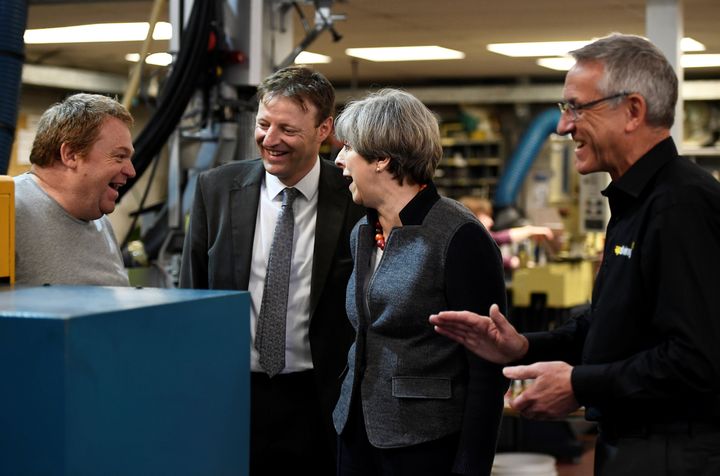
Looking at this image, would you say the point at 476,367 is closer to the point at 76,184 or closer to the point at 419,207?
the point at 419,207

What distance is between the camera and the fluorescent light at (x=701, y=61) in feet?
37.0

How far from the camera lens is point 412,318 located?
2184mm

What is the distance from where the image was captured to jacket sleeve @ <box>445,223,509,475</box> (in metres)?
2.15

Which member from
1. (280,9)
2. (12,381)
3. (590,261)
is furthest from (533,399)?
(590,261)

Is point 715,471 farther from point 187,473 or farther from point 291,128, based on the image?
point 291,128

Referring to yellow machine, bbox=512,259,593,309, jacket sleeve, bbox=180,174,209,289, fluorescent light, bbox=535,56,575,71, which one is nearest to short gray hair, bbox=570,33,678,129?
jacket sleeve, bbox=180,174,209,289

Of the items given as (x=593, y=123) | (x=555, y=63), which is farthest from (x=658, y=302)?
(x=555, y=63)

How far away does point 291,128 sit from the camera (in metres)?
2.60

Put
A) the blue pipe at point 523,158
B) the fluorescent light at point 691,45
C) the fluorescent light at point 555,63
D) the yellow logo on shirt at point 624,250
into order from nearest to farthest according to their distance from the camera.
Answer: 1. the yellow logo on shirt at point 624,250
2. the fluorescent light at point 691,45
3. the fluorescent light at point 555,63
4. the blue pipe at point 523,158

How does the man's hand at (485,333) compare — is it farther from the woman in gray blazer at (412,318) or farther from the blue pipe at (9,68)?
the blue pipe at (9,68)

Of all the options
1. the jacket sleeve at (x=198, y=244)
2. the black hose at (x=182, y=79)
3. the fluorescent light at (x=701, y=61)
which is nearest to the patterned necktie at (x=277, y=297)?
the jacket sleeve at (x=198, y=244)

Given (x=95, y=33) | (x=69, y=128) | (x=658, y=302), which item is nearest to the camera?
(x=658, y=302)

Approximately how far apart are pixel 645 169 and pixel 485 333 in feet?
1.43

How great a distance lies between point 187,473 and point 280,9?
4.54 metres
